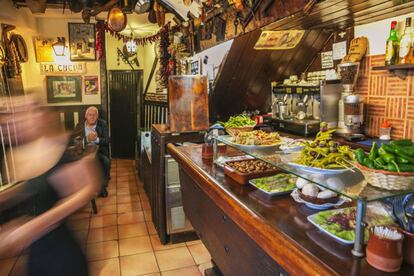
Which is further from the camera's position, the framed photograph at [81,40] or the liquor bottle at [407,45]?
the framed photograph at [81,40]

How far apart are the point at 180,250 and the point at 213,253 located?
4.72 ft

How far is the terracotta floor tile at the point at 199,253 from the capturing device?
11.0 ft

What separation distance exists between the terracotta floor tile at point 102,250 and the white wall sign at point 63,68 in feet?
12.9

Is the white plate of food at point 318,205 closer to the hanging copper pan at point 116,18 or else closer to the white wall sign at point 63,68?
the hanging copper pan at point 116,18

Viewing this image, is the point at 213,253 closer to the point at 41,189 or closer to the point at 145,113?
the point at 41,189

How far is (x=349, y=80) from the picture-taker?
334cm

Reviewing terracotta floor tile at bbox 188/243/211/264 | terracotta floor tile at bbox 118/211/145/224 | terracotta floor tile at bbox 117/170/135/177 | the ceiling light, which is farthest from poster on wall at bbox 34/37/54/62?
terracotta floor tile at bbox 188/243/211/264

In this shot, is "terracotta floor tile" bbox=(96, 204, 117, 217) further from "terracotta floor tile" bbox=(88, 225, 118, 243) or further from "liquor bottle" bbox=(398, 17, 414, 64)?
"liquor bottle" bbox=(398, 17, 414, 64)

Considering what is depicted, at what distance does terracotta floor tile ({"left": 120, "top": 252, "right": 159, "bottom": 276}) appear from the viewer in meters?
3.16

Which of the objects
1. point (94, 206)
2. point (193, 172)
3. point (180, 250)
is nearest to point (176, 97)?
point (193, 172)

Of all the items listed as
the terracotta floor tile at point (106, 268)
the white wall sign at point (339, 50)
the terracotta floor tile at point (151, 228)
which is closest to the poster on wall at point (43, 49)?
the terracotta floor tile at point (151, 228)

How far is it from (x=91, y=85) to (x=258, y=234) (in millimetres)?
6086

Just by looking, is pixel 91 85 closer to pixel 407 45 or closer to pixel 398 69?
pixel 398 69

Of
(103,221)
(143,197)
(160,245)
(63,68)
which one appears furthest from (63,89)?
(160,245)
